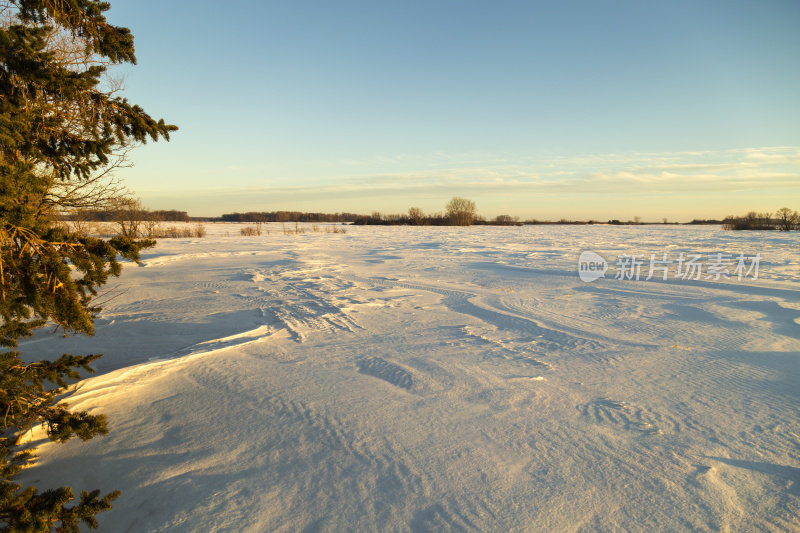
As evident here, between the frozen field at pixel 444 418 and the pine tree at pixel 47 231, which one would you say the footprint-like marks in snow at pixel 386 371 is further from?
the pine tree at pixel 47 231

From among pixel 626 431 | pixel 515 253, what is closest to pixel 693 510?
pixel 626 431

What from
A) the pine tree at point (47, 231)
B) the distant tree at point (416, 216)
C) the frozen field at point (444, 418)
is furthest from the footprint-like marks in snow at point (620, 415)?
the distant tree at point (416, 216)

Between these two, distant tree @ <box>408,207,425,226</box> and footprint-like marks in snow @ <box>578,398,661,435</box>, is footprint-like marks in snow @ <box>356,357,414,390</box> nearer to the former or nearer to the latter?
footprint-like marks in snow @ <box>578,398,661,435</box>

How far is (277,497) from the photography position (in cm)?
195

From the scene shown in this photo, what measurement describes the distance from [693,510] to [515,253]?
11.7m

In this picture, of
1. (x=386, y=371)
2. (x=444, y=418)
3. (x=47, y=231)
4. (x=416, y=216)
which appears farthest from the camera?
(x=416, y=216)

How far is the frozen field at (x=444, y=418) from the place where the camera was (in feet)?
6.15

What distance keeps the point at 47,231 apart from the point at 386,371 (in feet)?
8.22

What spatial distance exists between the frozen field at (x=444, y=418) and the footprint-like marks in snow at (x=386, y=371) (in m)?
0.02

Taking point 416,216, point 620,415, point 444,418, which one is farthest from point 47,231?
point 416,216

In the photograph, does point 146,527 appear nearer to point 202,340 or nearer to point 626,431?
point 626,431

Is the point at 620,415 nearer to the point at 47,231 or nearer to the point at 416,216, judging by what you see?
the point at 47,231

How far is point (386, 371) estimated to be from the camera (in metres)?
3.49

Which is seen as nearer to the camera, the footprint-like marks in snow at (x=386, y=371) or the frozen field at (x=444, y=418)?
the frozen field at (x=444, y=418)
